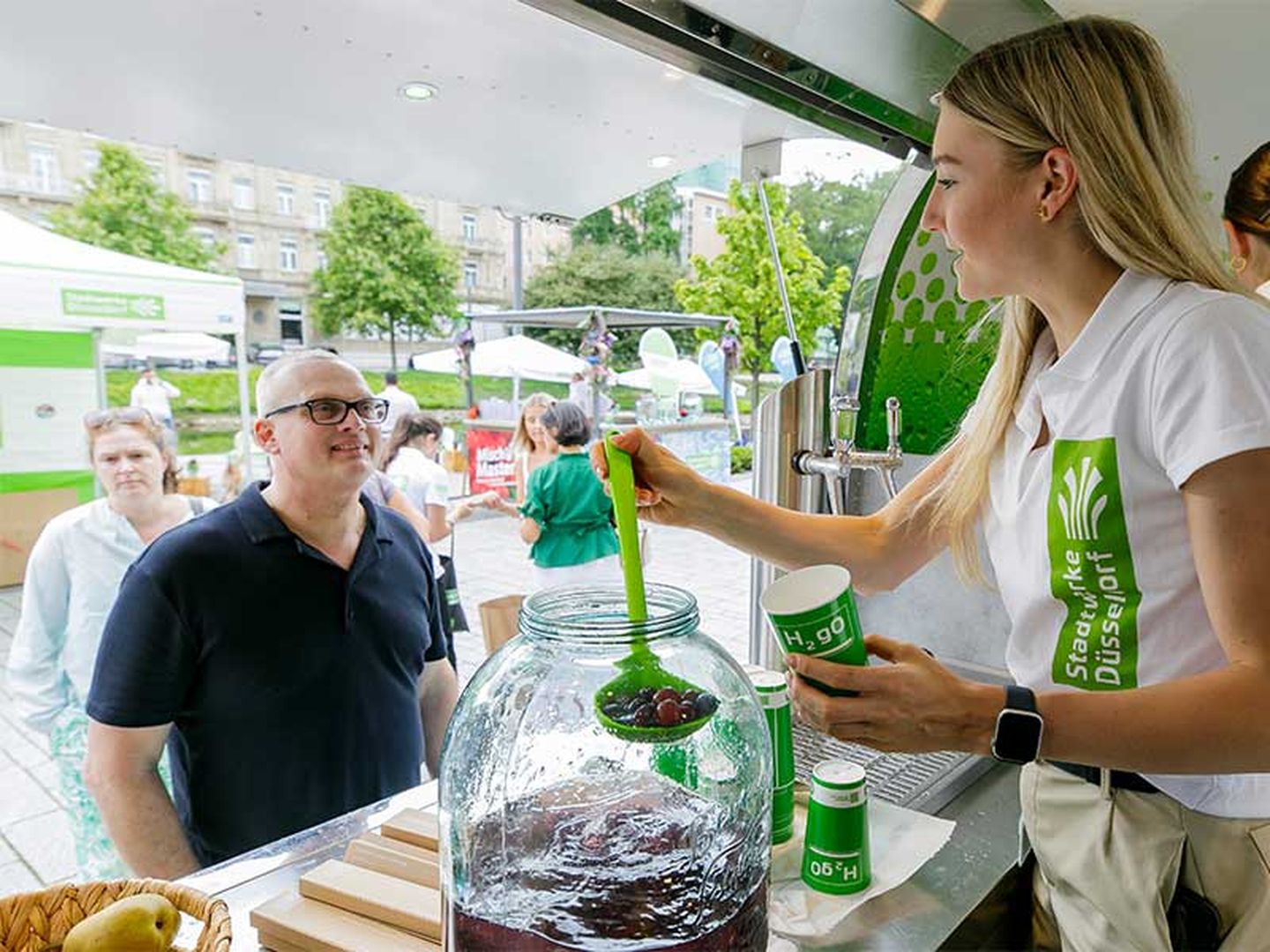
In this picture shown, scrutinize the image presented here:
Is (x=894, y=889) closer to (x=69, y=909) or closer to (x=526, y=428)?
(x=69, y=909)

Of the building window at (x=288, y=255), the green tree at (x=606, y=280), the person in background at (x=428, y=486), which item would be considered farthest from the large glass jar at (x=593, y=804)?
the building window at (x=288, y=255)

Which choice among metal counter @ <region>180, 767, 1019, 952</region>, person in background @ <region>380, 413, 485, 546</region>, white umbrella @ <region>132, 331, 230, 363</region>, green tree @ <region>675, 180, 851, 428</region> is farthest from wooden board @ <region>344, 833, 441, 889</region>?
white umbrella @ <region>132, 331, 230, 363</region>

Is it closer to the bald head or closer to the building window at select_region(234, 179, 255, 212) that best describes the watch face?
the bald head

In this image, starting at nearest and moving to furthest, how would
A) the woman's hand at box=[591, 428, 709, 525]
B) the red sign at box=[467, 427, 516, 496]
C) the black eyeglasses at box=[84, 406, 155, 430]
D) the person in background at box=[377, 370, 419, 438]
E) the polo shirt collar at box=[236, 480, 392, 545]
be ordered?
the woman's hand at box=[591, 428, 709, 525], the polo shirt collar at box=[236, 480, 392, 545], the black eyeglasses at box=[84, 406, 155, 430], the person in background at box=[377, 370, 419, 438], the red sign at box=[467, 427, 516, 496]

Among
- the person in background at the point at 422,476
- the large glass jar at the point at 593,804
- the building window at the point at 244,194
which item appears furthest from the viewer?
the building window at the point at 244,194

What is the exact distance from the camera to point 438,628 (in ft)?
6.17

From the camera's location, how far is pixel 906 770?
1.36 m

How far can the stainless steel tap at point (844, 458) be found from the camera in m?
1.63

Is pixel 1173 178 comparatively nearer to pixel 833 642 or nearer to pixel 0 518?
pixel 833 642

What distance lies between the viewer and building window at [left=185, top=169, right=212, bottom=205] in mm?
17641

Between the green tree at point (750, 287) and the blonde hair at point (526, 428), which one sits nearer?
the blonde hair at point (526, 428)

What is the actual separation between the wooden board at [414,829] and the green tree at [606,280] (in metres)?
18.0

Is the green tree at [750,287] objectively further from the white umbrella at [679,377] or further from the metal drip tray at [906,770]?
the metal drip tray at [906,770]

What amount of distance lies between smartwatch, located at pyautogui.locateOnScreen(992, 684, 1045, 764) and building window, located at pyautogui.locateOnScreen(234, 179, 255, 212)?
68.6ft
